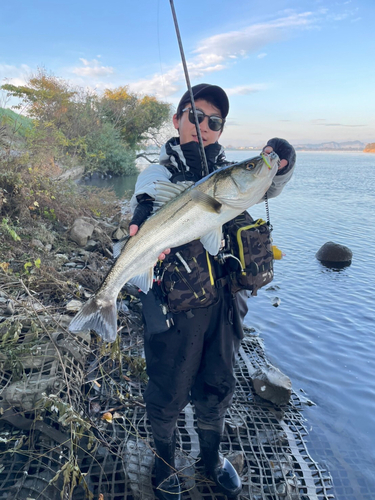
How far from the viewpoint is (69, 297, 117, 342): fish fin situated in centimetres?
264

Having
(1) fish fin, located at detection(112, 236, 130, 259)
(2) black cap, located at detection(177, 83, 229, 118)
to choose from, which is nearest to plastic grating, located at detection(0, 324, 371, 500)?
(1) fish fin, located at detection(112, 236, 130, 259)

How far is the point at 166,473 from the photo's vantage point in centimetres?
316

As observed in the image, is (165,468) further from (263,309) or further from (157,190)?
(263,309)

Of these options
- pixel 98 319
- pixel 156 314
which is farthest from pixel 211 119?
pixel 98 319

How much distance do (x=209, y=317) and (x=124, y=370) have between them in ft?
8.30

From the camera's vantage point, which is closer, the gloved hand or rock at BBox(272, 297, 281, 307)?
the gloved hand

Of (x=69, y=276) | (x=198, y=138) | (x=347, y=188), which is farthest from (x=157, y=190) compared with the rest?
(x=347, y=188)

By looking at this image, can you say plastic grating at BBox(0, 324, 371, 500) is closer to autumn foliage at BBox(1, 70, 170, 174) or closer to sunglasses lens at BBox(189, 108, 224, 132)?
sunglasses lens at BBox(189, 108, 224, 132)

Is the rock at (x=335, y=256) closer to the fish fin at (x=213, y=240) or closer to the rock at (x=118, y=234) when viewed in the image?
the rock at (x=118, y=234)

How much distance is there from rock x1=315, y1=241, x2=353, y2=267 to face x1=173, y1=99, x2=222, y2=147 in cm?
973

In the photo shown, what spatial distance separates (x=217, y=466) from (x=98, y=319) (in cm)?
193

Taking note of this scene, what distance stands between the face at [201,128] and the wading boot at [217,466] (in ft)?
8.87

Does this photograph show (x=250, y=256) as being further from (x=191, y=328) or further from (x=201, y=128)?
(x=201, y=128)

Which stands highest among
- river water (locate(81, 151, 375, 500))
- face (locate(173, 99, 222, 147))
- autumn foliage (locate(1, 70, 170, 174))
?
autumn foliage (locate(1, 70, 170, 174))
